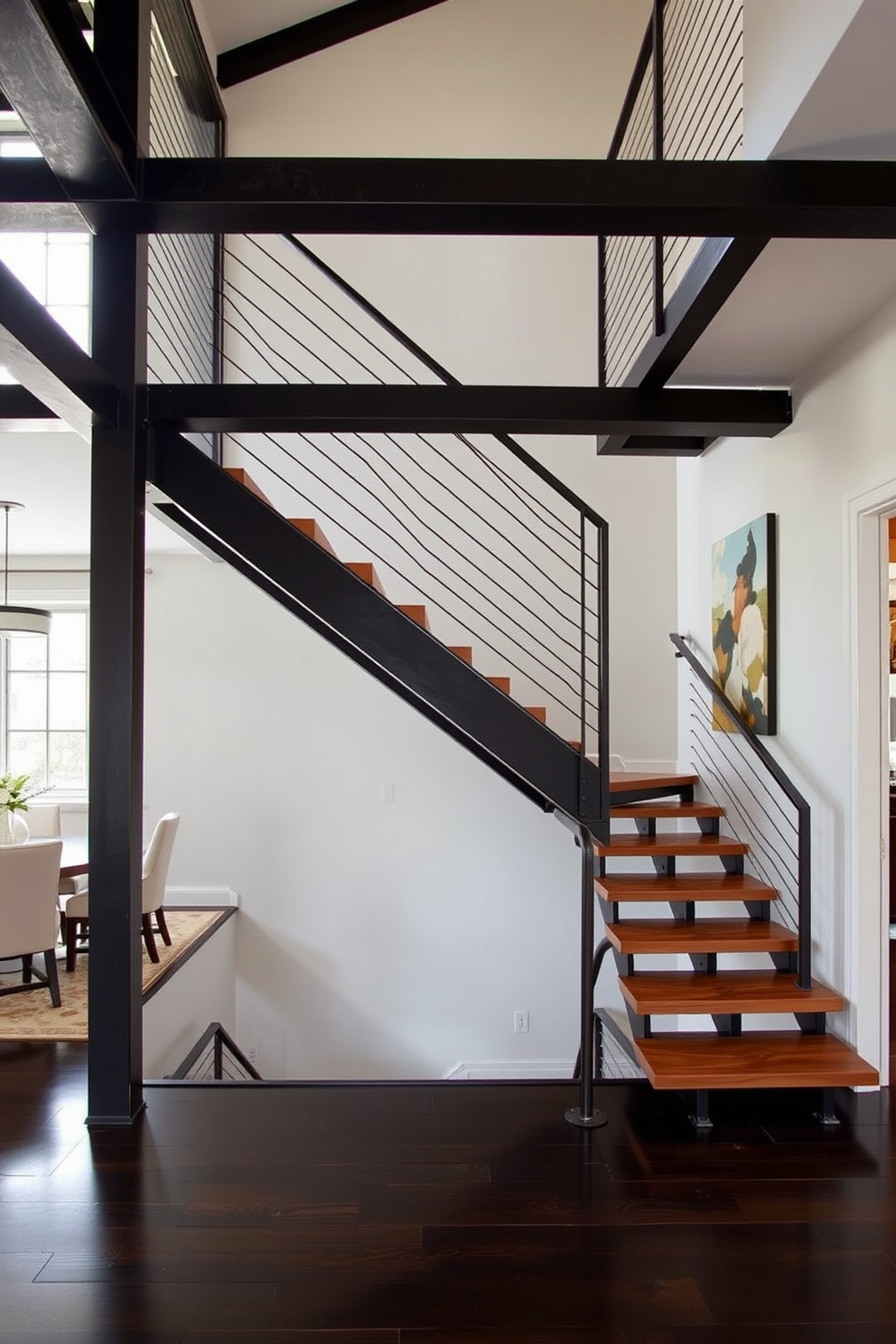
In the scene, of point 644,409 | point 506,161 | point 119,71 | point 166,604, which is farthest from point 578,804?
point 166,604

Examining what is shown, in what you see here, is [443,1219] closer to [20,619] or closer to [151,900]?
[151,900]

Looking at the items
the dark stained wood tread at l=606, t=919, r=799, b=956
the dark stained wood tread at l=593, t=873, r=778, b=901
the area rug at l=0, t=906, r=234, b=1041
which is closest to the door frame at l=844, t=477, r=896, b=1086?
the dark stained wood tread at l=606, t=919, r=799, b=956

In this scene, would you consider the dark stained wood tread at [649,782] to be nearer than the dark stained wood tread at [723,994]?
No

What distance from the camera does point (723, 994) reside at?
131 inches

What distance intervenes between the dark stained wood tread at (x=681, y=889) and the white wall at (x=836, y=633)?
28 centimetres

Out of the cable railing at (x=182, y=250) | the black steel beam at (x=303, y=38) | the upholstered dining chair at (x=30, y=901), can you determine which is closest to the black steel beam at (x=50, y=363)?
the cable railing at (x=182, y=250)

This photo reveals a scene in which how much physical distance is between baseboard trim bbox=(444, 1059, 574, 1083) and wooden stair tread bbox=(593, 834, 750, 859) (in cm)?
239

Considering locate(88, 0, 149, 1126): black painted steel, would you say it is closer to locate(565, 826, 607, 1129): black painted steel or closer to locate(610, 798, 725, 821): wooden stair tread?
locate(565, 826, 607, 1129): black painted steel

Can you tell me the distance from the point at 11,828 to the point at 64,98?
3.79m

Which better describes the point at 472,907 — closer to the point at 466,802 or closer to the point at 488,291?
the point at 466,802

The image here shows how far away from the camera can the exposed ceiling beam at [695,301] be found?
8.88 feet

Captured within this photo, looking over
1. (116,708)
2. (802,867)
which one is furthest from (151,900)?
(802,867)

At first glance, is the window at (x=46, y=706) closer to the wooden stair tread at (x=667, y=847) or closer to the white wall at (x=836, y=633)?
the wooden stair tread at (x=667, y=847)

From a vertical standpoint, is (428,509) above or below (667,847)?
above
